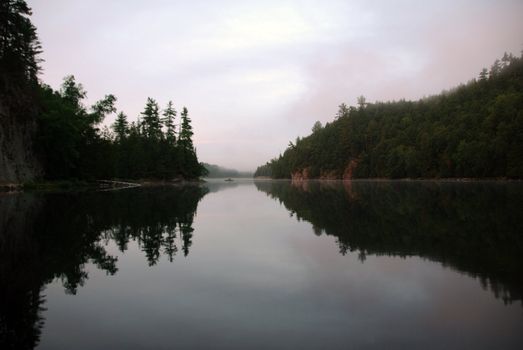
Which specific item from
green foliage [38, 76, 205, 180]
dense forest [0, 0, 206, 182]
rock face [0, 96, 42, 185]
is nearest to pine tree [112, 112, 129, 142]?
green foliage [38, 76, 205, 180]

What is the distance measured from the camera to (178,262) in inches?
417

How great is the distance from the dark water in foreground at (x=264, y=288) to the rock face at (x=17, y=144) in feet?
116

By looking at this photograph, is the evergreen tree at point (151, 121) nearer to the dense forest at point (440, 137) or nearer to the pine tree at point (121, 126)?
the pine tree at point (121, 126)

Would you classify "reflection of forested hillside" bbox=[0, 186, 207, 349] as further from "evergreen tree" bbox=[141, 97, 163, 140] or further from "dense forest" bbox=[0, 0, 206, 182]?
"evergreen tree" bbox=[141, 97, 163, 140]

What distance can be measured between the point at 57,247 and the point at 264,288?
25.2 ft

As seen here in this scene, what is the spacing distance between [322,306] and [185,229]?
11.0m

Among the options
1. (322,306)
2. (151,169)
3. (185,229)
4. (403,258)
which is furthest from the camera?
(151,169)

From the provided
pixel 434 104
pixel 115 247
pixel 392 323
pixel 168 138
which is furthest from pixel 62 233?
pixel 434 104

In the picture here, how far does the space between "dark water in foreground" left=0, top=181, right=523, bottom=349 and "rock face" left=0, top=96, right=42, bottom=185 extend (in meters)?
35.3

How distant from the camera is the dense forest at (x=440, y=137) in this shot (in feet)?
302

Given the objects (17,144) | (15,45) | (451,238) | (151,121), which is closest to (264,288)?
(451,238)

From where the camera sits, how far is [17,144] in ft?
156

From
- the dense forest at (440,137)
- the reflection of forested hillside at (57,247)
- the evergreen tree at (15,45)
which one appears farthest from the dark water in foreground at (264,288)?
the dense forest at (440,137)

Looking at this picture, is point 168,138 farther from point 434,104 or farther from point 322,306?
point 434,104
